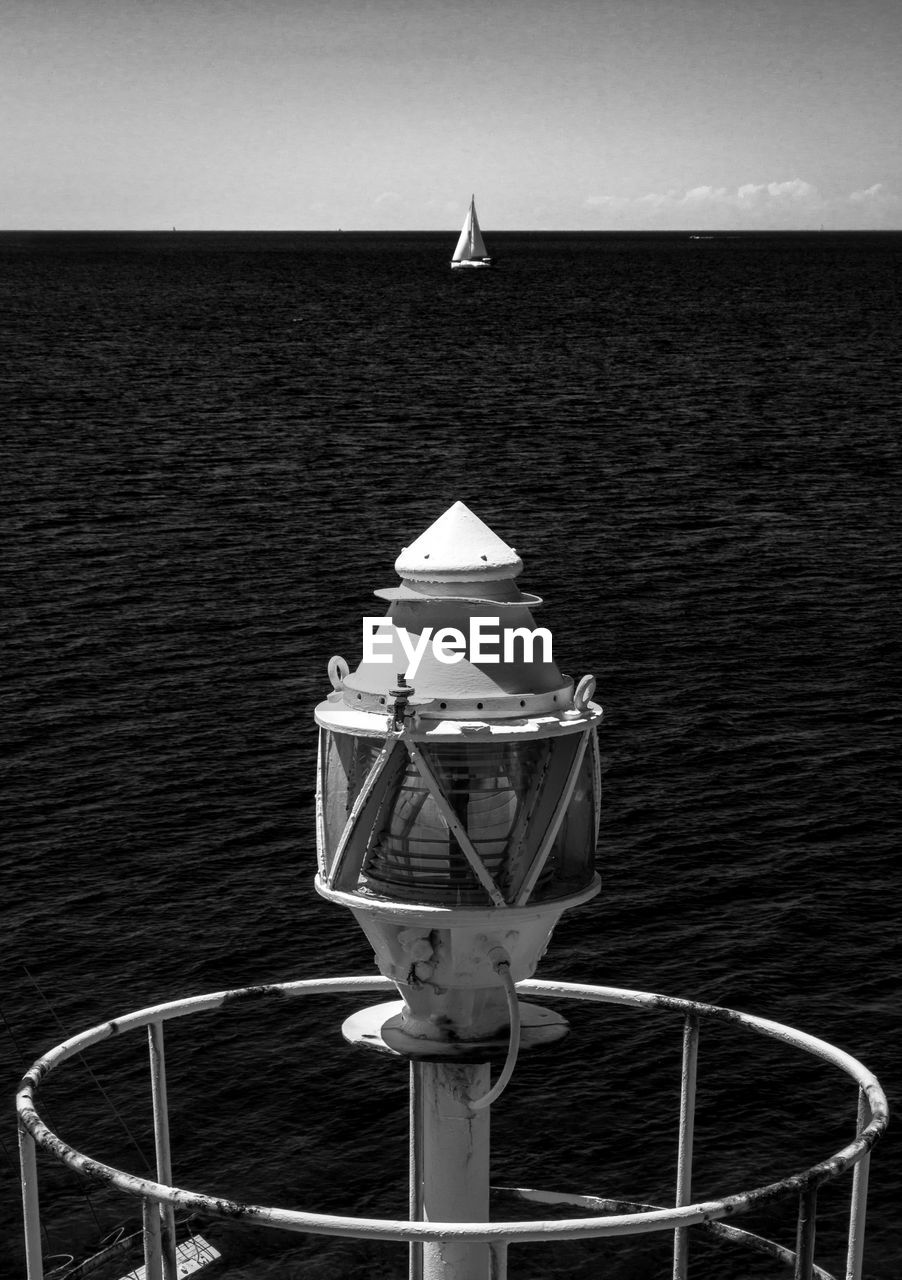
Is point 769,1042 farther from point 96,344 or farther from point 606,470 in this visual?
point 96,344

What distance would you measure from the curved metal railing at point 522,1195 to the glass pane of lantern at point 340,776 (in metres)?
1.04

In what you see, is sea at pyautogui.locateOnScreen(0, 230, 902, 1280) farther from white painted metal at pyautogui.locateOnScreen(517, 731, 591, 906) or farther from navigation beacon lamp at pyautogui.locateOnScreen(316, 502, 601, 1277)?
white painted metal at pyautogui.locateOnScreen(517, 731, 591, 906)

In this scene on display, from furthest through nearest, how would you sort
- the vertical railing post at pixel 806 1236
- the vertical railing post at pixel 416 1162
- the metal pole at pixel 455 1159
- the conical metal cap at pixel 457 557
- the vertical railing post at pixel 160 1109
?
the vertical railing post at pixel 160 1109, the vertical railing post at pixel 416 1162, the metal pole at pixel 455 1159, the conical metal cap at pixel 457 557, the vertical railing post at pixel 806 1236

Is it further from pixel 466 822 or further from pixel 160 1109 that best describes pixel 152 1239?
pixel 466 822

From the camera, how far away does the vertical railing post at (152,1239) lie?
8.25 meters

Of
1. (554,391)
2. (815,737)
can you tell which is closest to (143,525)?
(815,737)

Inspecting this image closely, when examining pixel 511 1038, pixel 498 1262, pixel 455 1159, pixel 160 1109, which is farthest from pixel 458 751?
pixel 160 1109

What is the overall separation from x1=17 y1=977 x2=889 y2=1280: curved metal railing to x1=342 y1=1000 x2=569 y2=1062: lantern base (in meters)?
0.36

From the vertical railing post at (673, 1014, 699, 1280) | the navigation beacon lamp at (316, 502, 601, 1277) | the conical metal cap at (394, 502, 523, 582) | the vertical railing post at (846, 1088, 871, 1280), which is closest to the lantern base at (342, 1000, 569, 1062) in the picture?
the navigation beacon lamp at (316, 502, 601, 1277)

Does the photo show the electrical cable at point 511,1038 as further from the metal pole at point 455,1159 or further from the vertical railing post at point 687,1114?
the vertical railing post at point 687,1114

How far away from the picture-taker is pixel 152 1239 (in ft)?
27.6

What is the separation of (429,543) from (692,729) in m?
40.4

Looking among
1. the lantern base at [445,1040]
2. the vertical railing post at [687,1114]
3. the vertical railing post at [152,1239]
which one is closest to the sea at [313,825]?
the vertical railing post at [687,1114]

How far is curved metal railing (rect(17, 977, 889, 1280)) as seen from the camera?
746 cm
